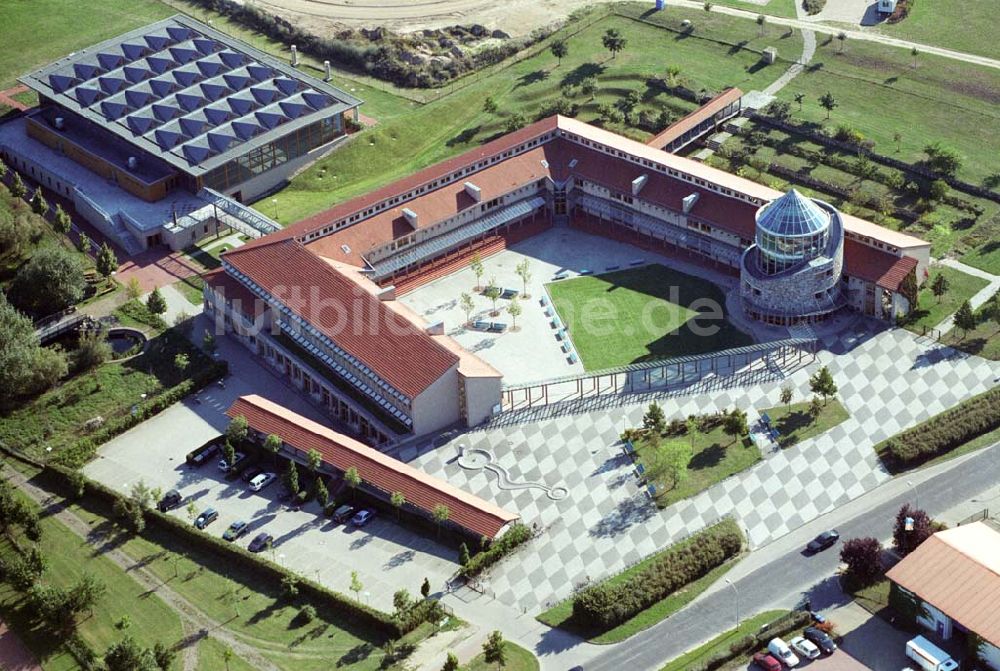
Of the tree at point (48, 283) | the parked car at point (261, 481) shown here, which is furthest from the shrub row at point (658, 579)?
the tree at point (48, 283)

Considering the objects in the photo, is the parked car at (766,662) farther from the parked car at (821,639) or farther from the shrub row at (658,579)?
the shrub row at (658,579)

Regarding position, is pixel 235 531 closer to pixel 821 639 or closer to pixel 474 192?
pixel 821 639

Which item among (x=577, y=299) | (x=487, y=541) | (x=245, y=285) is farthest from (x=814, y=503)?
(x=245, y=285)

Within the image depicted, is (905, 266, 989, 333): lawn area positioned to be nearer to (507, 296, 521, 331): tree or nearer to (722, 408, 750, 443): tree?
(722, 408, 750, 443): tree

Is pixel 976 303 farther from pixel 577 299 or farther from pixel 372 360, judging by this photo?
pixel 372 360

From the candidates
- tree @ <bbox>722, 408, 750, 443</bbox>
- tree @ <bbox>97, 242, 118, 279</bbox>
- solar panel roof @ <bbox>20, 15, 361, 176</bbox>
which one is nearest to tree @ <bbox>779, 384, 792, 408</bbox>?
tree @ <bbox>722, 408, 750, 443</bbox>

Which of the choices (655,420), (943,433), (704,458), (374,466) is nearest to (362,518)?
(374,466)
